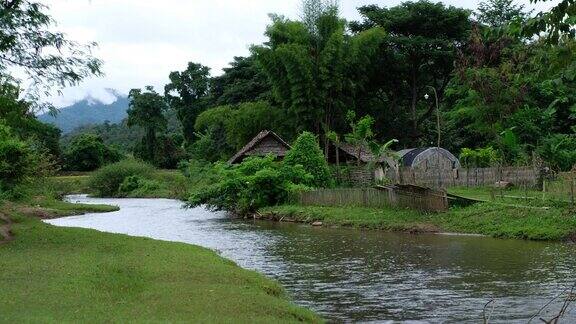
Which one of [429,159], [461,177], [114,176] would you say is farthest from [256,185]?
[114,176]

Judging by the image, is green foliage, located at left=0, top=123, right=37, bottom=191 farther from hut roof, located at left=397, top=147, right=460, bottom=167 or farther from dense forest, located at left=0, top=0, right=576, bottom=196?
hut roof, located at left=397, top=147, right=460, bottom=167

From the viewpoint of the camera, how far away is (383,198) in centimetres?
2906

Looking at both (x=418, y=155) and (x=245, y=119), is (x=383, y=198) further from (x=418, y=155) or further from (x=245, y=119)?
(x=245, y=119)

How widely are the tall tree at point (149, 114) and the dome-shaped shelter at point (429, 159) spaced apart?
45.8 metres

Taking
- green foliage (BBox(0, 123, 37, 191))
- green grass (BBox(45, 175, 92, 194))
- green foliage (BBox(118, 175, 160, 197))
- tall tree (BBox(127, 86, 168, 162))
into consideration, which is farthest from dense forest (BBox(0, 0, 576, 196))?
tall tree (BBox(127, 86, 168, 162))

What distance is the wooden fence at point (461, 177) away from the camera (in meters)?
30.1

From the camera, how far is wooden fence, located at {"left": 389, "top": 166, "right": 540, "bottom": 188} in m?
30.1

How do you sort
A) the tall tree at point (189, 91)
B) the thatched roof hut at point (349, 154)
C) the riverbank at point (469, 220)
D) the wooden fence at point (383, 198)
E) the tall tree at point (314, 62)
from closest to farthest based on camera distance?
the riverbank at point (469, 220) → the wooden fence at point (383, 198) → the tall tree at point (314, 62) → the thatched roof hut at point (349, 154) → the tall tree at point (189, 91)

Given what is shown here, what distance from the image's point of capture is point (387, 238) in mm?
23984

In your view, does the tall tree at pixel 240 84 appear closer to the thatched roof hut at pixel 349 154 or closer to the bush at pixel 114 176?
the thatched roof hut at pixel 349 154

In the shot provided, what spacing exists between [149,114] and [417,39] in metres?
44.8

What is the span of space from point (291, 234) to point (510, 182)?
36.6 feet

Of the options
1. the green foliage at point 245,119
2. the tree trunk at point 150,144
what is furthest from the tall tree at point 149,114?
Result: the green foliage at point 245,119

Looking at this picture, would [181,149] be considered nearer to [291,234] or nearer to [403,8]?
[403,8]
